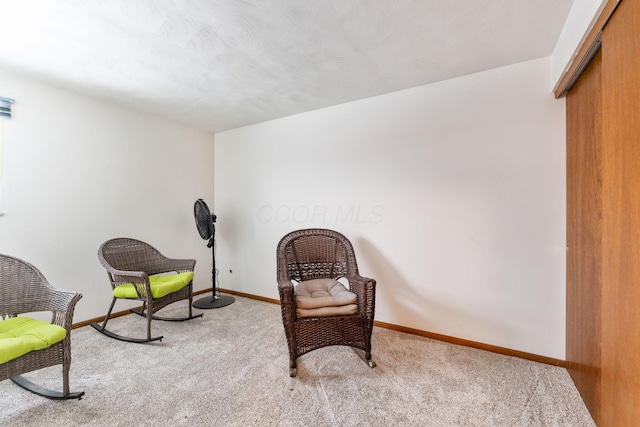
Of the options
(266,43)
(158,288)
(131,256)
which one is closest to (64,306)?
(158,288)

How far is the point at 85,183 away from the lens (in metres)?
2.73

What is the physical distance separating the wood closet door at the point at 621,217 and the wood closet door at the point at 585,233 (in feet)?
0.69

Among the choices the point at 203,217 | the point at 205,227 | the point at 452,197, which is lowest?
the point at 205,227

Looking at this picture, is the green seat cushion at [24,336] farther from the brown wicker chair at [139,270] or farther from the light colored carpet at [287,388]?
the brown wicker chair at [139,270]

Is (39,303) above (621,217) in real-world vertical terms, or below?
below

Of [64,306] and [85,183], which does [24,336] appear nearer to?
[64,306]

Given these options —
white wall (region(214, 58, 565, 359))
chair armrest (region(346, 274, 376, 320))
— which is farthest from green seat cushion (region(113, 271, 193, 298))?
chair armrest (region(346, 274, 376, 320))

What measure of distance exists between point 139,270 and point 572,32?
4.02 meters

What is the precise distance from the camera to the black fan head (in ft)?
10.8

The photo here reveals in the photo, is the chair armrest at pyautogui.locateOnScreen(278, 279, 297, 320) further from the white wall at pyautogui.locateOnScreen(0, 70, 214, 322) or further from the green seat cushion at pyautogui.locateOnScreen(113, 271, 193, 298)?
the white wall at pyautogui.locateOnScreen(0, 70, 214, 322)

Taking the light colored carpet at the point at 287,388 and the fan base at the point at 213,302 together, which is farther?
the fan base at the point at 213,302

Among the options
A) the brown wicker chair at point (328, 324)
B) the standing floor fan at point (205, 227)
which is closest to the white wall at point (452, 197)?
the brown wicker chair at point (328, 324)

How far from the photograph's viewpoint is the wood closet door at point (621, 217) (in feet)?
3.39

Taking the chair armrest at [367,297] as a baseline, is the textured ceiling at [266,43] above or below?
above
